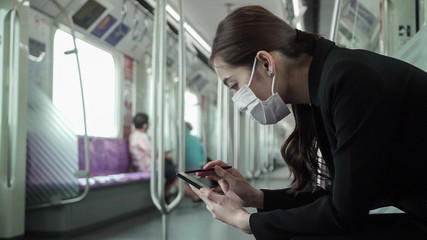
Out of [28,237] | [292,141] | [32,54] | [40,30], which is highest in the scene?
[40,30]

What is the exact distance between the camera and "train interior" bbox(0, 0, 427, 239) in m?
2.75

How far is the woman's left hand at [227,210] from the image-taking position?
3.89ft

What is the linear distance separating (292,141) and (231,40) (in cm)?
49

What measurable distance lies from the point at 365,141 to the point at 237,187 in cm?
59

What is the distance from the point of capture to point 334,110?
3.40ft

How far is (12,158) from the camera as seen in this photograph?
3.05 m

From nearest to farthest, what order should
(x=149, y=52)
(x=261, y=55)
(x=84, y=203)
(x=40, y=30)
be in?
(x=261, y=55)
(x=84, y=203)
(x=40, y=30)
(x=149, y=52)

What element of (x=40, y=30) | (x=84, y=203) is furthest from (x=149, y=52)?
(x=84, y=203)

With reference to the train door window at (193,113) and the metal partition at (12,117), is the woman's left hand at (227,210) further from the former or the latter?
the train door window at (193,113)

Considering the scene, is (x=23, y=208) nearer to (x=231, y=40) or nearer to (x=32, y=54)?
(x=32, y=54)

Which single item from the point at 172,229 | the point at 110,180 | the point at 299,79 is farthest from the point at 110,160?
the point at 299,79

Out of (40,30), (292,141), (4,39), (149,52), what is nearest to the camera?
(292,141)

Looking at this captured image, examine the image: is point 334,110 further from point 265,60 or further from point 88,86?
point 88,86

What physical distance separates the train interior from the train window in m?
0.01
